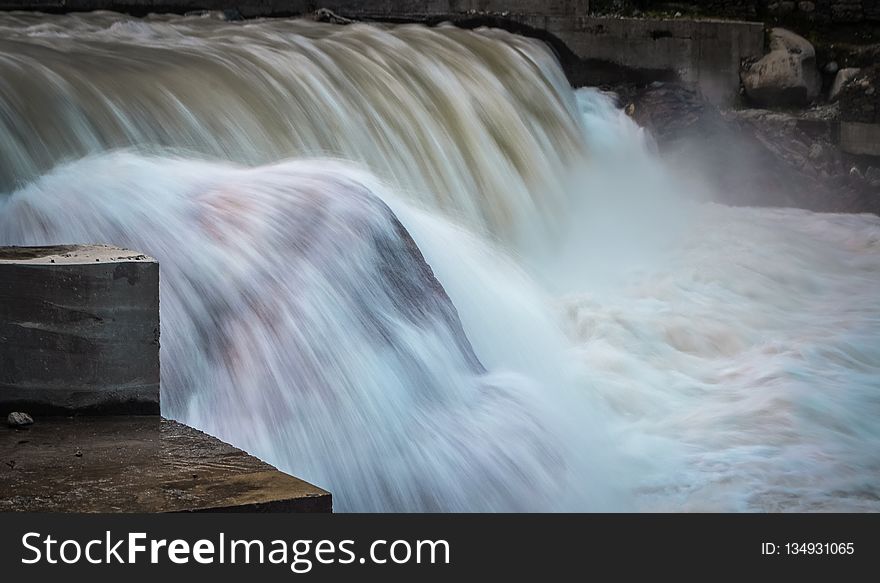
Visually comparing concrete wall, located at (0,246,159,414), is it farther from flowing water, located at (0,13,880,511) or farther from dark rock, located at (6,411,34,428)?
flowing water, located at (0,13,880,511)

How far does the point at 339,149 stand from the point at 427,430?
3.22 metres

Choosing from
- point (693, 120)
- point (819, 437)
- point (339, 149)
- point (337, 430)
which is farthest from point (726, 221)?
point (337, 430)

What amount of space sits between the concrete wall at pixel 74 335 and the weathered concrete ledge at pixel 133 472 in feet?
0.24

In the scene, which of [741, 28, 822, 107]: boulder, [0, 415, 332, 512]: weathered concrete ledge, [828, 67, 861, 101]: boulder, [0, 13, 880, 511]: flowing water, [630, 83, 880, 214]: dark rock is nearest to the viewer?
[0, 415, 332, 512]: weathered concrete ledge

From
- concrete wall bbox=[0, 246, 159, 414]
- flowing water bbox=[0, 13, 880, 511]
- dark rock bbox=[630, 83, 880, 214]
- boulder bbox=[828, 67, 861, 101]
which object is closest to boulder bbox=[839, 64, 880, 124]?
boulder bbox=[828, 67, 861, 101]

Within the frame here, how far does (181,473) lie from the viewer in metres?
3.15

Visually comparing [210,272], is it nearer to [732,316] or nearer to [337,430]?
[337,430]

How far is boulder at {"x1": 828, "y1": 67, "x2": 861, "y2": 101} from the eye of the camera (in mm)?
10969

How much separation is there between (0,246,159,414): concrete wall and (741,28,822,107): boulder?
8.18m

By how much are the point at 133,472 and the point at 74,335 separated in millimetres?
672

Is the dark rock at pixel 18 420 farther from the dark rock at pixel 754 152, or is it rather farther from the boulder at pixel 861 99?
the boulder at pixel 861 99

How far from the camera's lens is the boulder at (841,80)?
432 inches

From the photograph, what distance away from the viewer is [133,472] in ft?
10.4

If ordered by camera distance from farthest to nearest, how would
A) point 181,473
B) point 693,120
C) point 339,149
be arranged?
point 693,120 < point 339,149 < point 181,473
